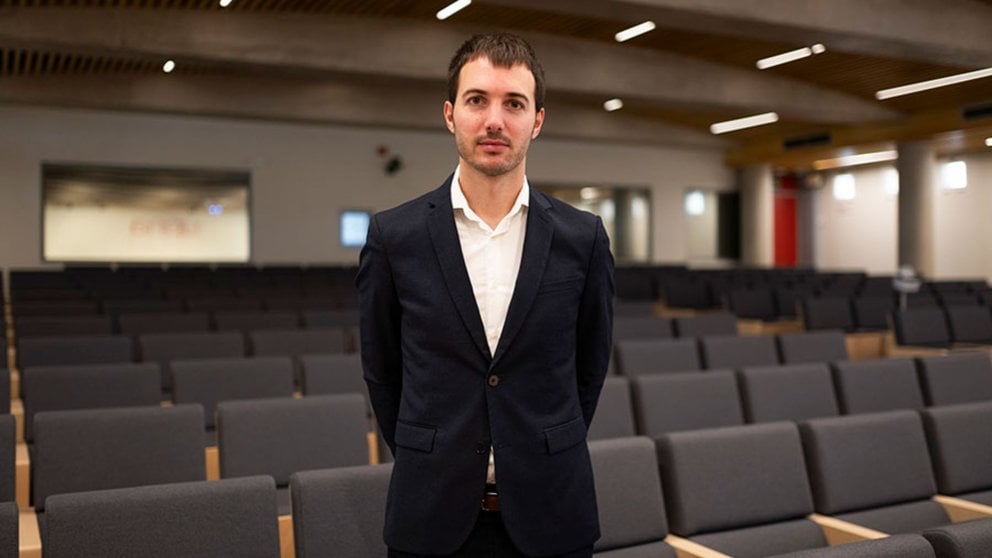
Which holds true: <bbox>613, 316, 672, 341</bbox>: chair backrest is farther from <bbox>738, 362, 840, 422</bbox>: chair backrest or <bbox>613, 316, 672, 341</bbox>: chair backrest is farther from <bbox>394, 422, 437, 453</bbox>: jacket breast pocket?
<bbox>394, 422, 437, 453</bbox>: jacket breast pocket

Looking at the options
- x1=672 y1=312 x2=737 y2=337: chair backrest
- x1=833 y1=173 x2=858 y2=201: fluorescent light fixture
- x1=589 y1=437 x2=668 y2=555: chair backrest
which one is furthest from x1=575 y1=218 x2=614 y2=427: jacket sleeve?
x1=833 y1=173 x2=858 y2=201: fluorescent light fixture

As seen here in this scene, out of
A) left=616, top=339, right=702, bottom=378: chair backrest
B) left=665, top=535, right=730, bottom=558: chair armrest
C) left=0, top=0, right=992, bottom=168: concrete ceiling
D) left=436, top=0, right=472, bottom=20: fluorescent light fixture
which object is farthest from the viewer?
left=436, top=0, right=472, bottom=20: fluorescent light fixture

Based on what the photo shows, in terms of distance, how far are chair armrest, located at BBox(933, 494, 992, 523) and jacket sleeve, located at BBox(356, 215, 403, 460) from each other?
105 inches

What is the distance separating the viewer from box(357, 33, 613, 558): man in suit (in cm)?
156

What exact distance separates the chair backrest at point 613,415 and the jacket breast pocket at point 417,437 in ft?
8.53

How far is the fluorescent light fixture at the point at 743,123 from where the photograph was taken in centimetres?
1739

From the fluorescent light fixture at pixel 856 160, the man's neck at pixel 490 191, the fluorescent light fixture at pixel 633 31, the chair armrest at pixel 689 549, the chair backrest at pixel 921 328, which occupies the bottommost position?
the chair armrest at pixel 689 549

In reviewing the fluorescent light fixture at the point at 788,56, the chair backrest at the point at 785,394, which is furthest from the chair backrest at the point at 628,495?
the fluorescent light fixture at the point at 788,56

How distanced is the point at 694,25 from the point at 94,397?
735cm

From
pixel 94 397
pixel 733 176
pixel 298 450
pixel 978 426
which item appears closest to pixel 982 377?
pixel 978 426

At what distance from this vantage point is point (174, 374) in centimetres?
460

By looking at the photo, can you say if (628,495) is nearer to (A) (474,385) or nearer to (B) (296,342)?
(A) (474,385)

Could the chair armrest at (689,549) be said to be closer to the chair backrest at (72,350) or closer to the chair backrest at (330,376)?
the chair backrest at (330,376)

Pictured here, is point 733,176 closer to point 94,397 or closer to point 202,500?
point 94,397
